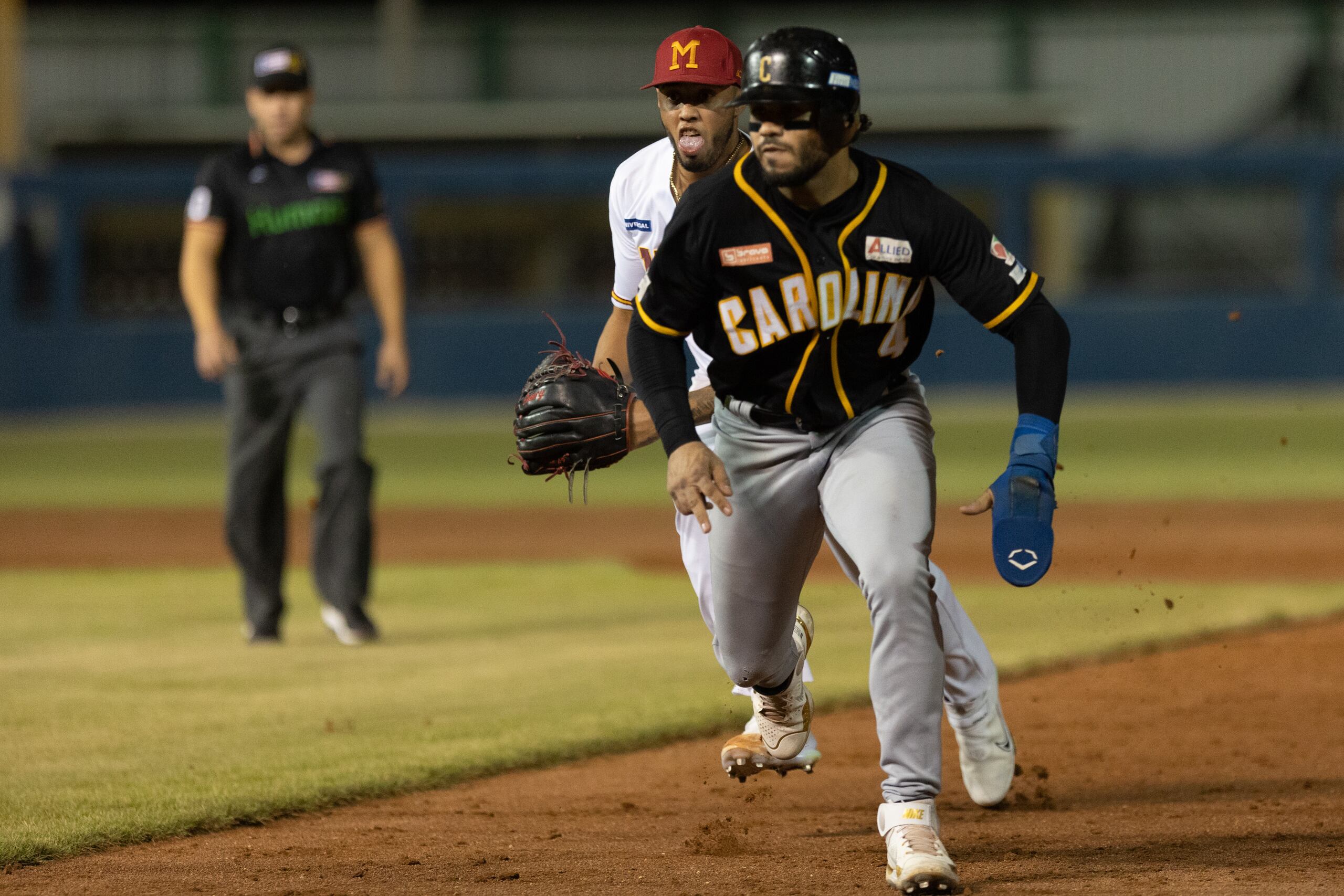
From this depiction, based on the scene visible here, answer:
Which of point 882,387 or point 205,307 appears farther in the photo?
point 205,307

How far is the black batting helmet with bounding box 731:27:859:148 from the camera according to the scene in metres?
3.66

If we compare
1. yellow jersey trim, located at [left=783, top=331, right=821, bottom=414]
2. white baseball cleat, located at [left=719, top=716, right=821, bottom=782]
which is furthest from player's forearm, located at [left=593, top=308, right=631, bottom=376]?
white baseball cleat, located at [left=719, top=716, right=821, bottom=782]

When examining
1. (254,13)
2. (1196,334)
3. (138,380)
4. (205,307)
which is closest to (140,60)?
(254,13)

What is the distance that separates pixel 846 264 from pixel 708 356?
105 centimetres

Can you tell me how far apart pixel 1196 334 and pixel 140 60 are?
1882cm

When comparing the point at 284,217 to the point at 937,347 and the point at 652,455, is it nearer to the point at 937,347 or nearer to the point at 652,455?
the point at 652,455

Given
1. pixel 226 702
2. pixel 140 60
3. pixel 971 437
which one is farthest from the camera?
pixel 140 60

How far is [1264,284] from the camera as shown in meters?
24.1

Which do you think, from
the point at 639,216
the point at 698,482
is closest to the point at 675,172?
the point at 639,216

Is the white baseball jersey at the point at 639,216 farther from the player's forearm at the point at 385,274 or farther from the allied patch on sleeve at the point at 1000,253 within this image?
the player's forearm at the point at 385,274

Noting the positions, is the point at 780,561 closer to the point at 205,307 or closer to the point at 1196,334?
the point at 205,307

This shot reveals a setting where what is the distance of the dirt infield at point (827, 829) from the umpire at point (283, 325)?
7.62 ft

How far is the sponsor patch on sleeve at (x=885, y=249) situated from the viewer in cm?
373

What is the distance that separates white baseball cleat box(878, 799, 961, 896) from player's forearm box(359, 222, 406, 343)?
4.18 meters
